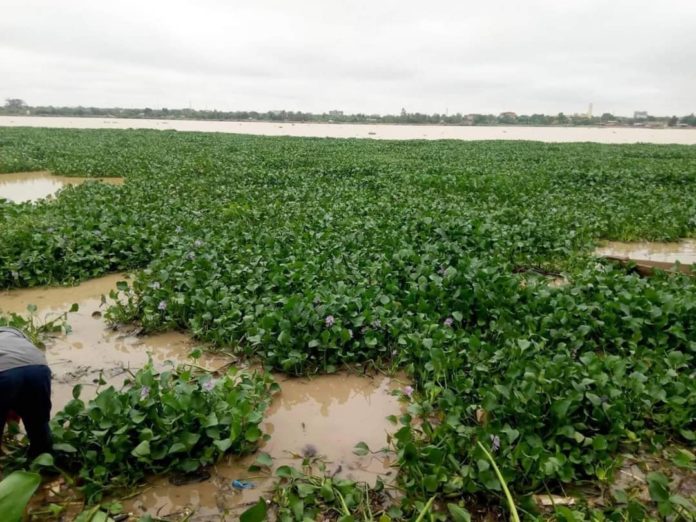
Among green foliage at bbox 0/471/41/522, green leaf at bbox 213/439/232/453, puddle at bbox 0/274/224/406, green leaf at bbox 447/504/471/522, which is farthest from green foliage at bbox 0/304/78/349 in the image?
green leaf at bbox 447/504/471/522

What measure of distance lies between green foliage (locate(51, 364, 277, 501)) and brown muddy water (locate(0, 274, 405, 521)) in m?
0.11

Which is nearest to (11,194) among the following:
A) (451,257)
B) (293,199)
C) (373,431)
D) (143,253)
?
(293,199)

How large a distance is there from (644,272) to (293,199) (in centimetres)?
611

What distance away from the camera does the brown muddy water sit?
2.21m

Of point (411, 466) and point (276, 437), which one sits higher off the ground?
point (411, 466)

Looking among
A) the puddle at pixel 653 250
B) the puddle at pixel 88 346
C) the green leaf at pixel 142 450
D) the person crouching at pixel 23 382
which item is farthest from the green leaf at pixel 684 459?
the puddle at pixel 653 250

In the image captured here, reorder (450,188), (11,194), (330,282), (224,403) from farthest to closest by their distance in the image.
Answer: (11,194), (450,188), (330,282), (224,403)

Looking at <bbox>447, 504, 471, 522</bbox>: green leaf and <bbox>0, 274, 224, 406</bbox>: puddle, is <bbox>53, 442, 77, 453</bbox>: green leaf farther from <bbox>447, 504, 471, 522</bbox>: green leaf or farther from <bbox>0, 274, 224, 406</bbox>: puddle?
<bbox>447, 504, 471, 522</bbox>: green leaf

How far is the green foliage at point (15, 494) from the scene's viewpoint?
56.6 inches

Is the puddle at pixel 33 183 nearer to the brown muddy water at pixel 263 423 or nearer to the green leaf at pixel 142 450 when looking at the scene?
the brown muddy water at pixel 263 423

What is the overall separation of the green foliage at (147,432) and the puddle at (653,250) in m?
5.66

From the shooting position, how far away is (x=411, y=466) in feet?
7.27

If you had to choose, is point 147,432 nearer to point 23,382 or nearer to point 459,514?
point 23,382

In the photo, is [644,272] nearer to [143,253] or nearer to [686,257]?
[686,257]
